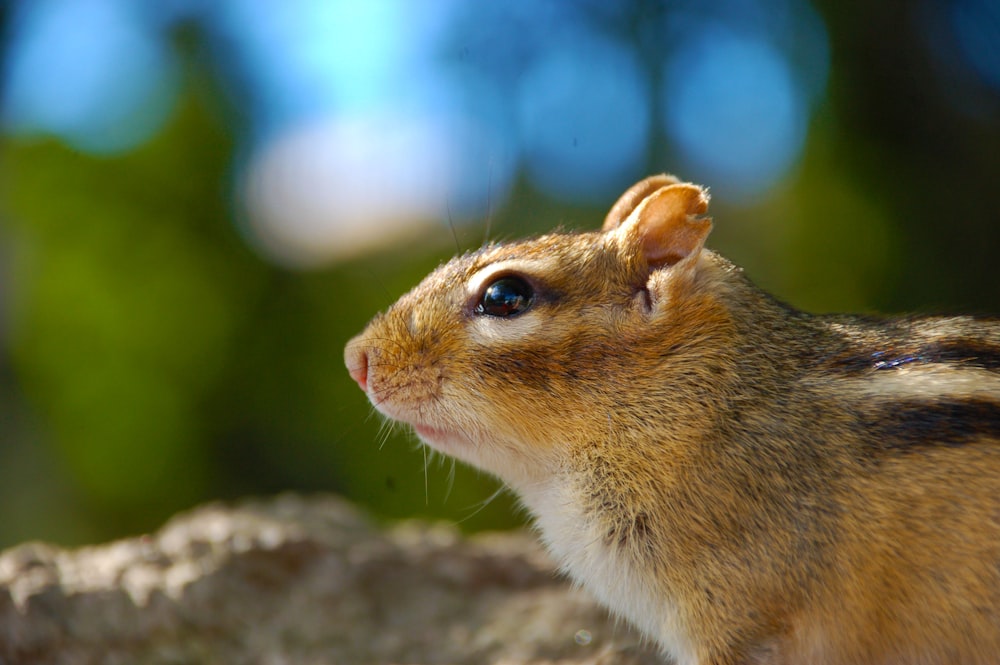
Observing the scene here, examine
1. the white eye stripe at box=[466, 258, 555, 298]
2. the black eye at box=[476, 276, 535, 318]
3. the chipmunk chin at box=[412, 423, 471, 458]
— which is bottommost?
the chipmunk chin at box=[412, 423, 471, 458]

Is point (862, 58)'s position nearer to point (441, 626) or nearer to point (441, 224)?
point (441, 224)

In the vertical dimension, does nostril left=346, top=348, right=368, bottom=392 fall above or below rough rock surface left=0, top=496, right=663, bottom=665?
above

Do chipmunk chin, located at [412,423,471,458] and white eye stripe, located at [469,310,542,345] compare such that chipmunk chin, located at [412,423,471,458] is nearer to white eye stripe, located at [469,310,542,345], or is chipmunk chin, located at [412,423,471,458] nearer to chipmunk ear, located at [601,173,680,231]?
white eye stripe, located at [469,310,542,345]

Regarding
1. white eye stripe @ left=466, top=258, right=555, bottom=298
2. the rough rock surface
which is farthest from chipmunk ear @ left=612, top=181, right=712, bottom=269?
the rough rock surface

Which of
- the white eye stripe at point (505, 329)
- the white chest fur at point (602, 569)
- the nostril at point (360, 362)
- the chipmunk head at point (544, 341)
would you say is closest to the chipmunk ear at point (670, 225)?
the chipmunk head at point (544, 341)

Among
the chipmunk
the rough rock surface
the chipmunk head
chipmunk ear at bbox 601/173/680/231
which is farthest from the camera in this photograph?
chipmunk ear at bbox 601/173/680/231

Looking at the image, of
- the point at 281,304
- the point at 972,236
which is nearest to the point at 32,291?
the point at 281,304

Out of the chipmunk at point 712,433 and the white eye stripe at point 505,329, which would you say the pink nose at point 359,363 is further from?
the white eye stripe at point 505,329

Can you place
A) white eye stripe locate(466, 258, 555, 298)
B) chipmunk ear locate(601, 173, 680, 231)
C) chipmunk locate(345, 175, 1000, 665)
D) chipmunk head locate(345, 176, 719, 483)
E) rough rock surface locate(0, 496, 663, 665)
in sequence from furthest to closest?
chipmunk ear locate(601, 173, 680, 231), rough rock surface locate(0, 496, 663, 665), white eye stripe locate(466, 258, 555, 298), chipmunk head locate(345, 176, 719, 483), chipmunk locate(345, 175, 1000, 665)

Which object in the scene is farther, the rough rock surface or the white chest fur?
the rough rock surface
